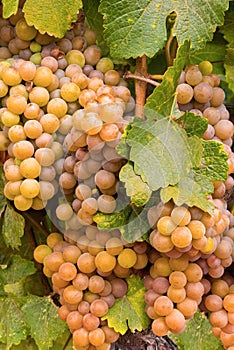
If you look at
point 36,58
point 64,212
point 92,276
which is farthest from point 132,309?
point 36,58

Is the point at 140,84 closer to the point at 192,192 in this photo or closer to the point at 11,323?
the point at 192,192

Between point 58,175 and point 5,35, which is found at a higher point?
point 5,35

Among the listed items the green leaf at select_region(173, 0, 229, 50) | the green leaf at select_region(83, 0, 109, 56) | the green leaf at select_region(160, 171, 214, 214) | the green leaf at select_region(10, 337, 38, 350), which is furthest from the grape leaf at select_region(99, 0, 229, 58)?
the green leaf at select_region(10, 337, 38, 350)

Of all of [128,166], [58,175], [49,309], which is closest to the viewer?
[128,166]

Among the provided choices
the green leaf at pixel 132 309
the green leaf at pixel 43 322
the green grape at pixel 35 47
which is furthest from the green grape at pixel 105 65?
the green leaf at pixel 43 322

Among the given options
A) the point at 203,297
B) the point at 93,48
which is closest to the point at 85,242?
the point at 203,297

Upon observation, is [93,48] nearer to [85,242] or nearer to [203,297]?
[85,242]
